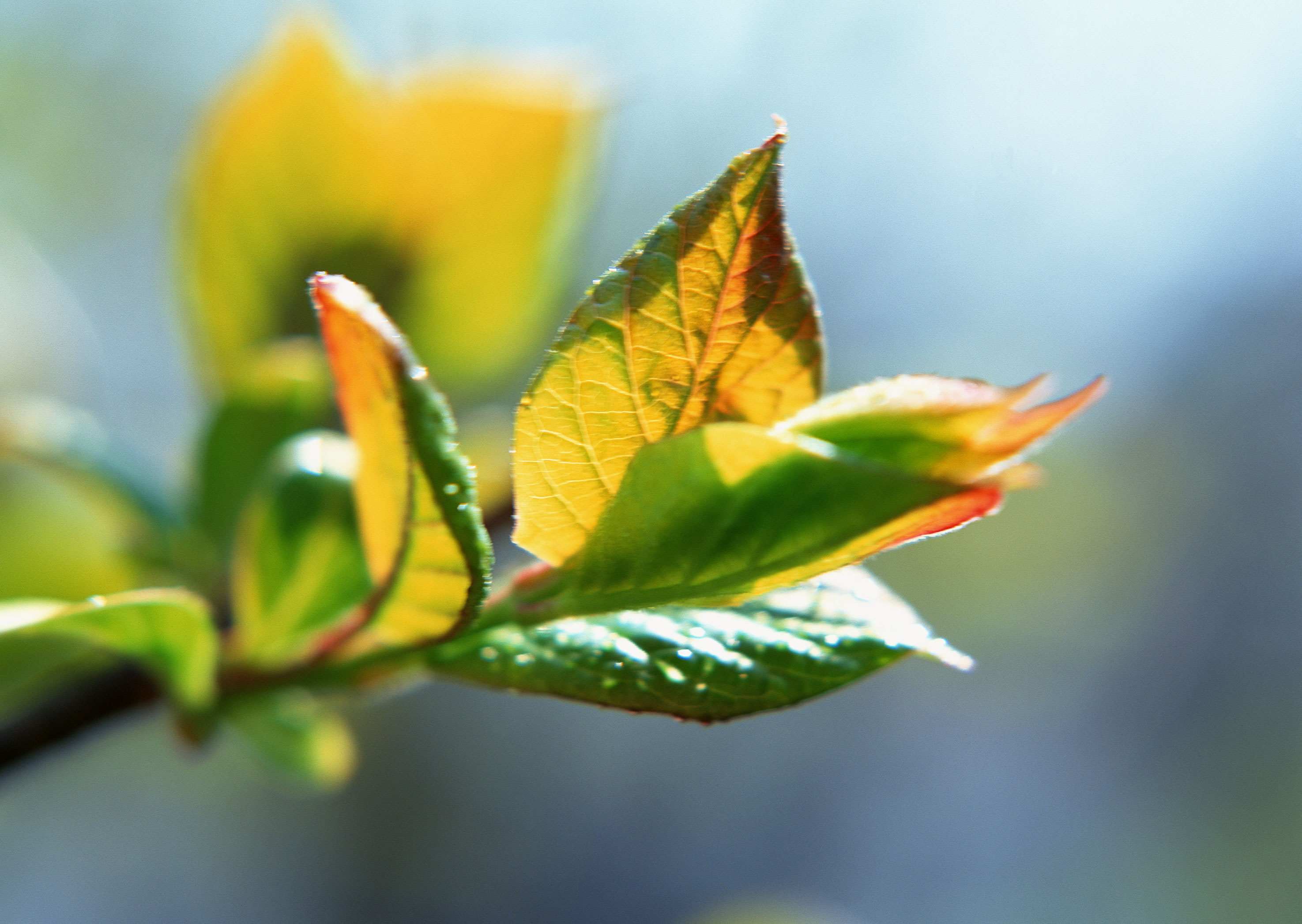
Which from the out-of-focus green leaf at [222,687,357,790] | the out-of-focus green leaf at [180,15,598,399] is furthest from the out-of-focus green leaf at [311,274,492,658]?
the out-of-focus green leaf at [180,15,598,399]

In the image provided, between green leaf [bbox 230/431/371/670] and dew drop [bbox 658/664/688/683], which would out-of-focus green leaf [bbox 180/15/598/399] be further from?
dew drop [bbox 658/664/688/683]

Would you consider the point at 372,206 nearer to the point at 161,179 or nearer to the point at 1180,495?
the point at 161,179

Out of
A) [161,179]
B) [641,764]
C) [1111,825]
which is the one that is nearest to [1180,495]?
[1111,825]

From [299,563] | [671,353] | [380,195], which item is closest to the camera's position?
[671,353]

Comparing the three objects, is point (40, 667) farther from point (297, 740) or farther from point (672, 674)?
point (672, 674)

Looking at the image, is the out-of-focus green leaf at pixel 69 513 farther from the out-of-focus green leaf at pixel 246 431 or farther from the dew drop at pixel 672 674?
the dew drop at pixel 672 674

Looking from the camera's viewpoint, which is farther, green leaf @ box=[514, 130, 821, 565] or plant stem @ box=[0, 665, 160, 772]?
plant stem @ box=[0, 665, 160, 772]

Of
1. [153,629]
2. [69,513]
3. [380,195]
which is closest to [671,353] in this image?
[153,629]
